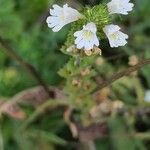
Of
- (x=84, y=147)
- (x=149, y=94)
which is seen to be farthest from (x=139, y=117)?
(x=84, y=147)

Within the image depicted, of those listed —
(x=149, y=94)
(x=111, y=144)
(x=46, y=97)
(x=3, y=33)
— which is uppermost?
(x=3, y=33)

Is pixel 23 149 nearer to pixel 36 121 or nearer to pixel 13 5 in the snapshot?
pixel 36 121

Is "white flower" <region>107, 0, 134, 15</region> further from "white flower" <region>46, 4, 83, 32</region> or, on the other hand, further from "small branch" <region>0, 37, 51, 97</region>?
"small branch" <region>0, 37, 51, 97</region>

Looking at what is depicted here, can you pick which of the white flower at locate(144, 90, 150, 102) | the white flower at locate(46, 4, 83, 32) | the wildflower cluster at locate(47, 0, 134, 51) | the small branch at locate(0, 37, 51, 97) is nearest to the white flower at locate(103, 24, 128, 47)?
the wildflower cluster at locate(47, 0, 134, 51)

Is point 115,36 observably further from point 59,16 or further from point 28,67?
point 28,67

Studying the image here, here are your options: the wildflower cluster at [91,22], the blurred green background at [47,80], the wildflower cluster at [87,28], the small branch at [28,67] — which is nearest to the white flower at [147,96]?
the blurred green background at [47,80]

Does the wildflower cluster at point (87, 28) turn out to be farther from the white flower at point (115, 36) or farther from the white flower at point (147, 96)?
the white flower at point (147, 96)
